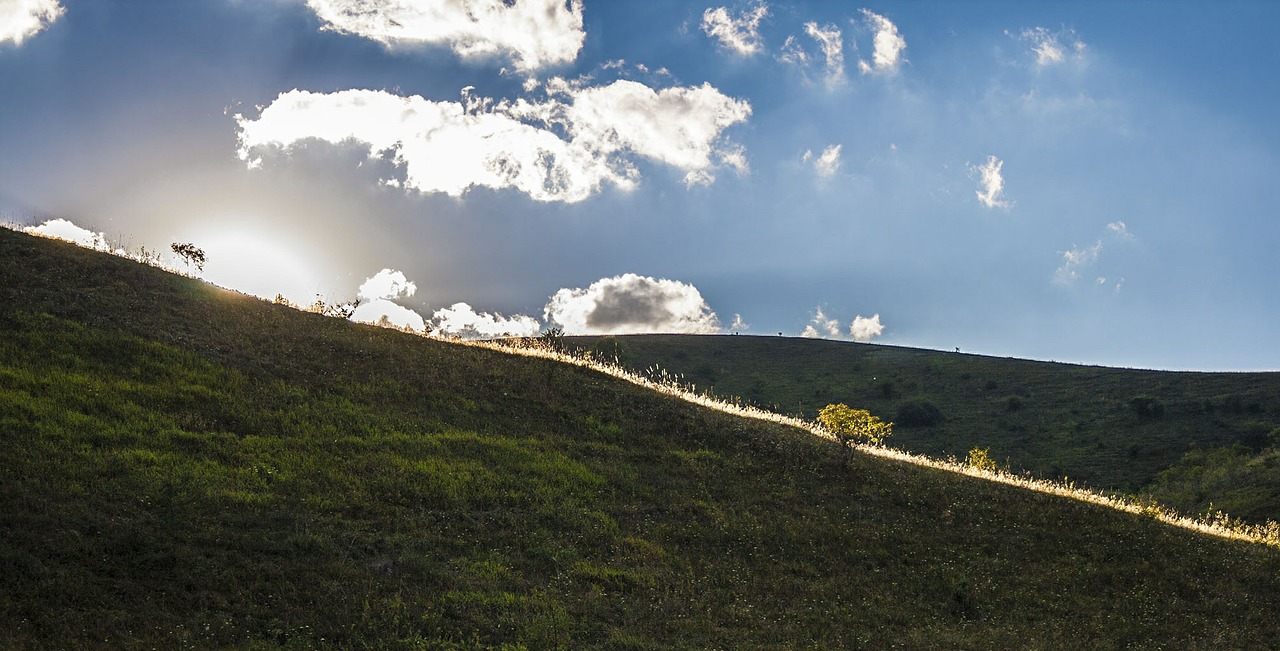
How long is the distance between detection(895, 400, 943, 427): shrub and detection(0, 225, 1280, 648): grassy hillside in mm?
44670

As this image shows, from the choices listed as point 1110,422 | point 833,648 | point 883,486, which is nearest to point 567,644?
point 833,648

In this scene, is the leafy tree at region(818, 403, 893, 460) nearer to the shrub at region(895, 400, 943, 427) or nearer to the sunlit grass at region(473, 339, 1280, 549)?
the sunlit grass at region(473, 339, 1280, 549)

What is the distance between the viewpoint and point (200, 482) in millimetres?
15797

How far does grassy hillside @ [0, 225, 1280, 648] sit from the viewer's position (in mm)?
12633

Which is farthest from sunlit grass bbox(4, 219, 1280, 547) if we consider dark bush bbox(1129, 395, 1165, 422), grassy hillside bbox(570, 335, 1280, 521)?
dark bush bbox(1129, 395, 1165, 422)

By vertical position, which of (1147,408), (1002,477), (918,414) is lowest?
(1002,477)

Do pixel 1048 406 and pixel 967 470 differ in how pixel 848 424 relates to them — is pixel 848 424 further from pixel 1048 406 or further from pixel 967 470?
pixel 1048 406

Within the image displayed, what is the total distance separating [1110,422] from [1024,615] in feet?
189

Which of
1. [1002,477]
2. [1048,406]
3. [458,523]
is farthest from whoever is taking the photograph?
[1048,406]

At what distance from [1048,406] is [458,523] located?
6860 centimetres

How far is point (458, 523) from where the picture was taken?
677 inches

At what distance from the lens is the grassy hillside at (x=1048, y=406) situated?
51.2m

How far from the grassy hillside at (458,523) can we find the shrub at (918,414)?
1759 inches

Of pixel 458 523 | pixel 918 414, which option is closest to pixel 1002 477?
pixel 458 523
